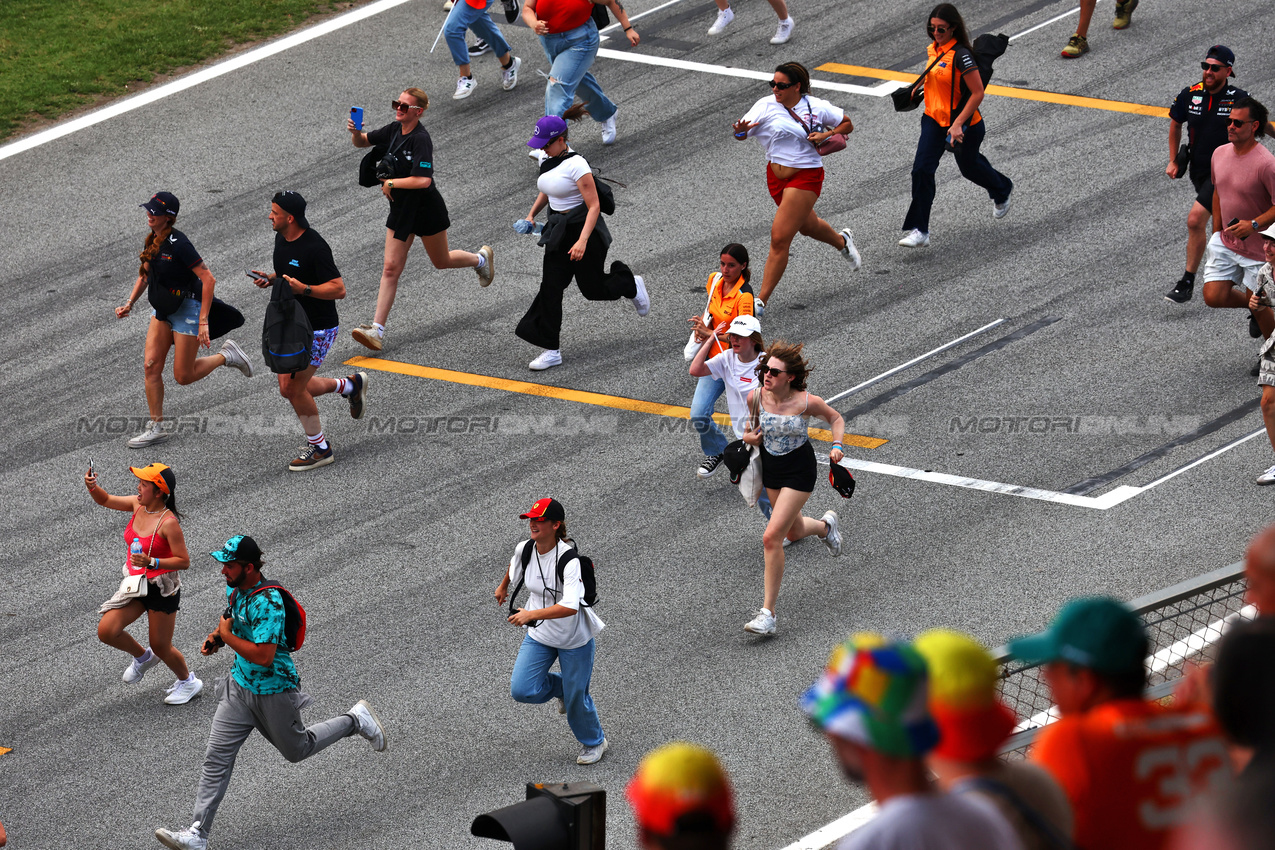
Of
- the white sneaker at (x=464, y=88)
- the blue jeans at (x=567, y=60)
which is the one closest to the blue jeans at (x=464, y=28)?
the white sneaker at (x=464, y=88)

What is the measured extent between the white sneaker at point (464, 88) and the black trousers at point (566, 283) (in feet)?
18.9

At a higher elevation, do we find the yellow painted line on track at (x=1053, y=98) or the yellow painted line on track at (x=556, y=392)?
the yellow painted line on track at (x=1053, y=98)

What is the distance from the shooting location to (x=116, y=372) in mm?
13562

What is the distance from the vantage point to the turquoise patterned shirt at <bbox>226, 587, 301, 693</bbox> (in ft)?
26.0

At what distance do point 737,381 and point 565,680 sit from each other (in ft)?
8.98

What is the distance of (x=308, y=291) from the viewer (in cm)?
1157

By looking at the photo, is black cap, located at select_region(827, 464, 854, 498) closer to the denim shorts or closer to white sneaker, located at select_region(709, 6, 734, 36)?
Result: the denim shorts

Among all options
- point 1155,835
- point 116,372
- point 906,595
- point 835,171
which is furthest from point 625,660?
point 835,171

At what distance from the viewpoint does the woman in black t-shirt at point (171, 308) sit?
11.7 meters

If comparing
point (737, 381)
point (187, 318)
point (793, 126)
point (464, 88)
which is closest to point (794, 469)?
point (737, 381)

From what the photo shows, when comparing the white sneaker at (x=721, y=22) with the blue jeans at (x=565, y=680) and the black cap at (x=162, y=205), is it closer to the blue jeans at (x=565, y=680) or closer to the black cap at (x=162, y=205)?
the black cap at (x=162, y=205)

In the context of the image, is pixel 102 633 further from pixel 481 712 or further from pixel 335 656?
pixel 481 712

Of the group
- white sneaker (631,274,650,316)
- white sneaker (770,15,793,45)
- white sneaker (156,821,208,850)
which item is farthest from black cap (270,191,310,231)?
white sneaker (770,15,793,45)

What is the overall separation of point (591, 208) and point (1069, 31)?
8327mm
